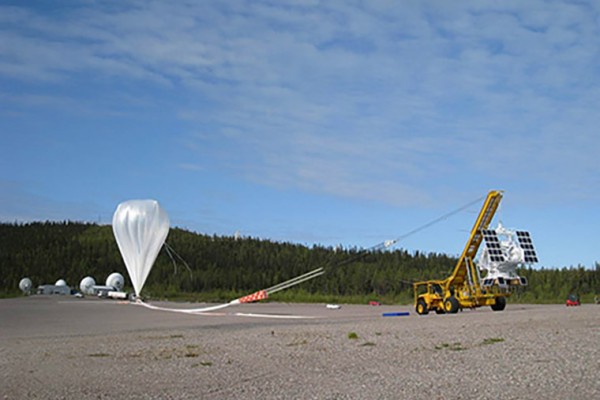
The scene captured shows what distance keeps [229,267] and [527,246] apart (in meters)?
73.9

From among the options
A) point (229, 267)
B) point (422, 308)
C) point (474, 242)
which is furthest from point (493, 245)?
point (229, 267)

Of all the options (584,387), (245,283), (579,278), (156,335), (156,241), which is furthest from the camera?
(245,283)

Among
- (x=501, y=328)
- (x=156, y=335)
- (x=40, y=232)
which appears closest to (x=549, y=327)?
(x=501, y=328)

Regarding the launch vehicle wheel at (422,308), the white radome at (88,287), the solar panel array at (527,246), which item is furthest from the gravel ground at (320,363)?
the white radome at (88,287)

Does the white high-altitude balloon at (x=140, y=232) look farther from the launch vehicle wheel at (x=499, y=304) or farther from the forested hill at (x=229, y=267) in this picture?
the launch vehicle wheel at (x=499, y=304)

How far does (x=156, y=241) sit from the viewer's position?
45.6m

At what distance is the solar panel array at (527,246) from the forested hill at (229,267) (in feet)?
104

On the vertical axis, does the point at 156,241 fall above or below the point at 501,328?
above

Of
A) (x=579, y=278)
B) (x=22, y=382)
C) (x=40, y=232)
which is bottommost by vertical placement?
(x=22, y=382)

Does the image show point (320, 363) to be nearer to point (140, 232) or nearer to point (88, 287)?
point (140, 232)

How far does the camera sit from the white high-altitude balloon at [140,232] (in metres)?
45.1

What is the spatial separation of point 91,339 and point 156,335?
2.01 m

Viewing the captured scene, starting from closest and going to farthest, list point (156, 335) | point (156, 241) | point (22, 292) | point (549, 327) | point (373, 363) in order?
point (373, 363)
point (549, 327)
point (156, 335)
point (156, 241)
point (22, 292)

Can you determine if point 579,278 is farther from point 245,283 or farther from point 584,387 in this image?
point 584,387
